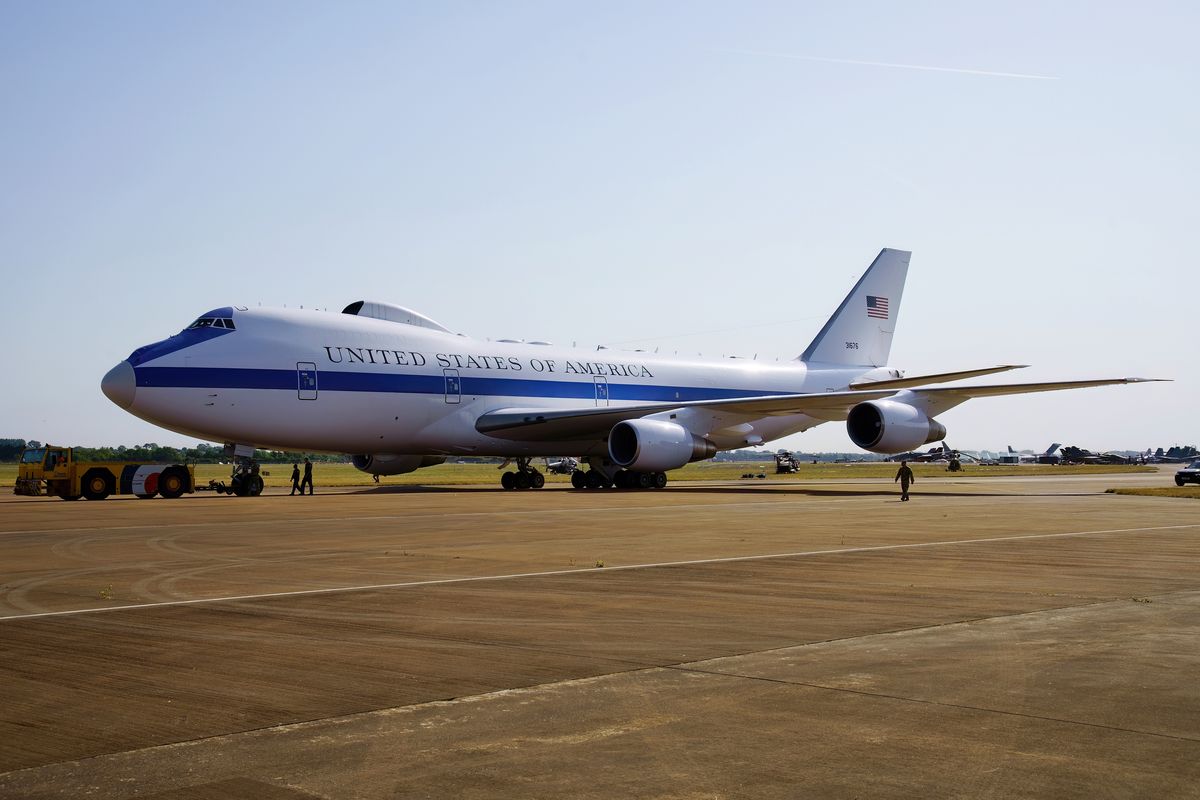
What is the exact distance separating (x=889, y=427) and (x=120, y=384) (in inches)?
873

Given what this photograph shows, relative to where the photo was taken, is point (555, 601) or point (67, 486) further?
point (67, 486)

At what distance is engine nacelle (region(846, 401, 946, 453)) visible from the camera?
3525 cm

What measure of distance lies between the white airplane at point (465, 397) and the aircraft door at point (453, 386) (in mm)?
41

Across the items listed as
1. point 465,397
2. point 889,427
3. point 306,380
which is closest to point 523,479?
point 465,397

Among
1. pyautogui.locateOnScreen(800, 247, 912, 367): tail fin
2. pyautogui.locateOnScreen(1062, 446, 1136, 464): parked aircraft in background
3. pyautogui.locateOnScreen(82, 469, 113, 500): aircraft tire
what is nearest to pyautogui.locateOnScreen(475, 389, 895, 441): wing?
pyautogui.locateOnScreen(800, 247, 912, 367): tail fin

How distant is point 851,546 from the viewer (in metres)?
15.6

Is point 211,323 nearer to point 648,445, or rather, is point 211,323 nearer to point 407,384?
point 407,384

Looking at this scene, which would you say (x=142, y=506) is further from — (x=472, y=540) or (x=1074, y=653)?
(x=1074, y=653)

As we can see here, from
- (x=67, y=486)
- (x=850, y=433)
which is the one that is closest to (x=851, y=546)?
(x=850, y=433)

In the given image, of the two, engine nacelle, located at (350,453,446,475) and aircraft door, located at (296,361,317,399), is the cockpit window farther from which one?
engine nacelle, located at (350,453,446,475)

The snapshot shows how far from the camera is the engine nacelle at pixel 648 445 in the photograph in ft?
114

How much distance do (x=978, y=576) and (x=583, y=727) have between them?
7.69 meters

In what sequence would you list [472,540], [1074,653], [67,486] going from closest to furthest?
[1074,653] → [472,540] → [67,486]

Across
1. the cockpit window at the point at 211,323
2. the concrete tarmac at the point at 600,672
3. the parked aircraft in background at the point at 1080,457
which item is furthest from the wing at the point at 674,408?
the parked aircraft in background at the point at 1080,457
